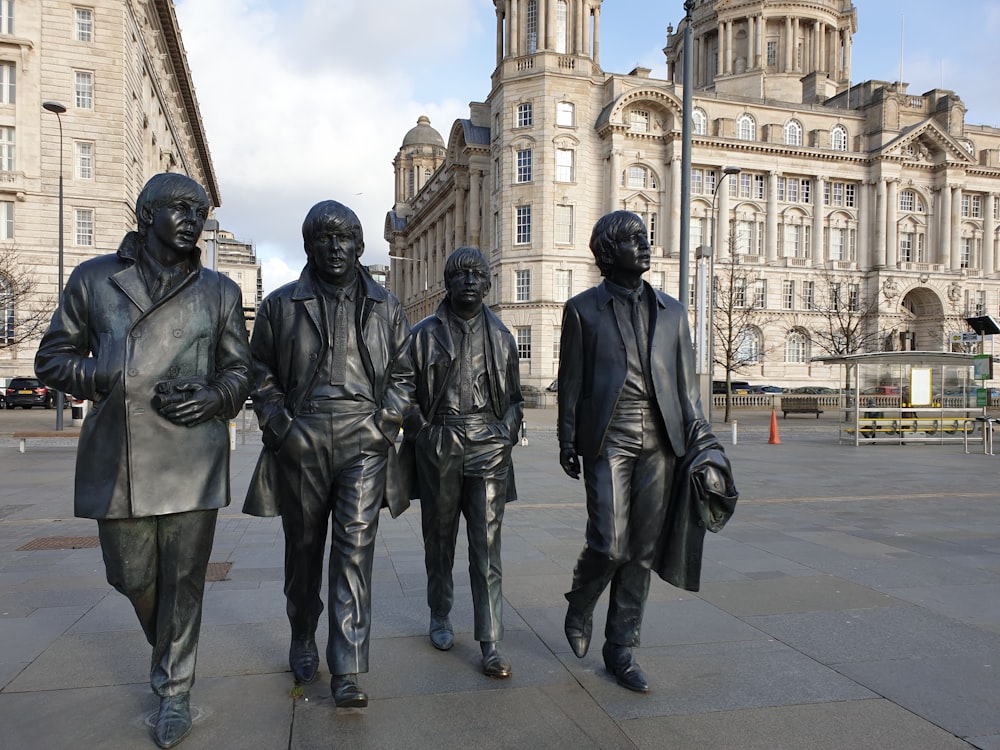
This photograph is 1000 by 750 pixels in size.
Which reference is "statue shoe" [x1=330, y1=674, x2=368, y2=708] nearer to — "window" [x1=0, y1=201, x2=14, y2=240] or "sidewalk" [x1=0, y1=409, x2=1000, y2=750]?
"sidewalk" [x1=0, y1=409, x2=1000, y2=750]

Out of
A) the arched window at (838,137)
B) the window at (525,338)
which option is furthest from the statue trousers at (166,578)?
the arched window at (838,137)

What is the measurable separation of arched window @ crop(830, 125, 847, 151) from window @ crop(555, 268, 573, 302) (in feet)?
90.7

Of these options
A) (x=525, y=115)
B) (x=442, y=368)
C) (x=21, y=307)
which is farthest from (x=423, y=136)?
(x=442, y=368)

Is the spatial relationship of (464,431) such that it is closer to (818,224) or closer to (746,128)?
(818,224)

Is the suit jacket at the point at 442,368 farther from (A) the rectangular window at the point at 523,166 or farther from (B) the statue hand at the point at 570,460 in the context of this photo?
(A) the rectangular window at the point at 523,166

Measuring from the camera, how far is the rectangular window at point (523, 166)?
53.2 metres

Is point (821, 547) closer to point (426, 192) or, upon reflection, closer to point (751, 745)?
point (751, 745)

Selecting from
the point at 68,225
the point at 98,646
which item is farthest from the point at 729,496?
the point at 68,225

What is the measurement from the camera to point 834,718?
3375 millimetres

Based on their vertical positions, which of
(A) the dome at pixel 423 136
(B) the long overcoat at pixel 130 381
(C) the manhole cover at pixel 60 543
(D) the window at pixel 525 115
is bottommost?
(C) the manhole cover at pixel 60 543

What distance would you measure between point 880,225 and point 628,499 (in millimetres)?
65452

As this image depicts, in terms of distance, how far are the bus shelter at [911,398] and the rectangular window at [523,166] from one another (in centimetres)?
3551

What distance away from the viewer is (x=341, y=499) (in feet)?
11.7

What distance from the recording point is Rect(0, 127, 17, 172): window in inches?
1567
